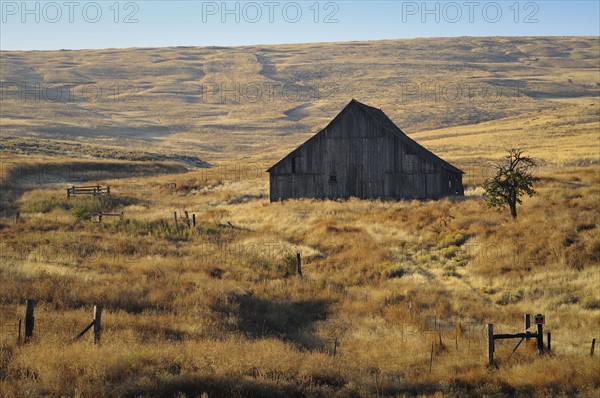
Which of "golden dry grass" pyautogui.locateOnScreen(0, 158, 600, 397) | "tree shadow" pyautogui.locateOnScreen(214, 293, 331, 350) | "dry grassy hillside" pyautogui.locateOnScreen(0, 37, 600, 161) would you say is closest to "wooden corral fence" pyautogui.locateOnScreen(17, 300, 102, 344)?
"golden dry grass" pyautogui.locateOnScreen(0, 158, 600, 397)

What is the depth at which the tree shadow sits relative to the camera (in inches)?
592

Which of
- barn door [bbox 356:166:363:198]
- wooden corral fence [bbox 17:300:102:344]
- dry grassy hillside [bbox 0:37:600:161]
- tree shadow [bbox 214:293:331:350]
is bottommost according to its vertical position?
tree shadow [bbox 214:293:331:350]

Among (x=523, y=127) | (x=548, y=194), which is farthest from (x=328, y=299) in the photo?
(x=523, y=127)

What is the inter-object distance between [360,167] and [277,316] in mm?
25869

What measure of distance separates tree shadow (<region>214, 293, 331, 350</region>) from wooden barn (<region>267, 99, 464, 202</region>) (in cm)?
2358

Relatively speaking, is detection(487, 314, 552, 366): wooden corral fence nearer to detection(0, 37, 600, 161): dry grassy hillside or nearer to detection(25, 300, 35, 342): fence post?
detection(25, 300, 35, 342): fence post

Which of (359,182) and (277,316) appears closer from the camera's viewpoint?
(277,316)

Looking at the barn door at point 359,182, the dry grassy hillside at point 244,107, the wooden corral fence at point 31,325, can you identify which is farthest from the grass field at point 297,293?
the dry grassy hillside at point 244,107

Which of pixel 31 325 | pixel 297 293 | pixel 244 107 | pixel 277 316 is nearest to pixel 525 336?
pixel 277 316

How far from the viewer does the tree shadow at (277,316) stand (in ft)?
49.4

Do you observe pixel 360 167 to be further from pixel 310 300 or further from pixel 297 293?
pixel 310 300

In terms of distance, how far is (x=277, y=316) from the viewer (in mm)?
16562

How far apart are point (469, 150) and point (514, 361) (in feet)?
214

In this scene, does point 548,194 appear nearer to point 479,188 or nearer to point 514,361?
point 479,188
